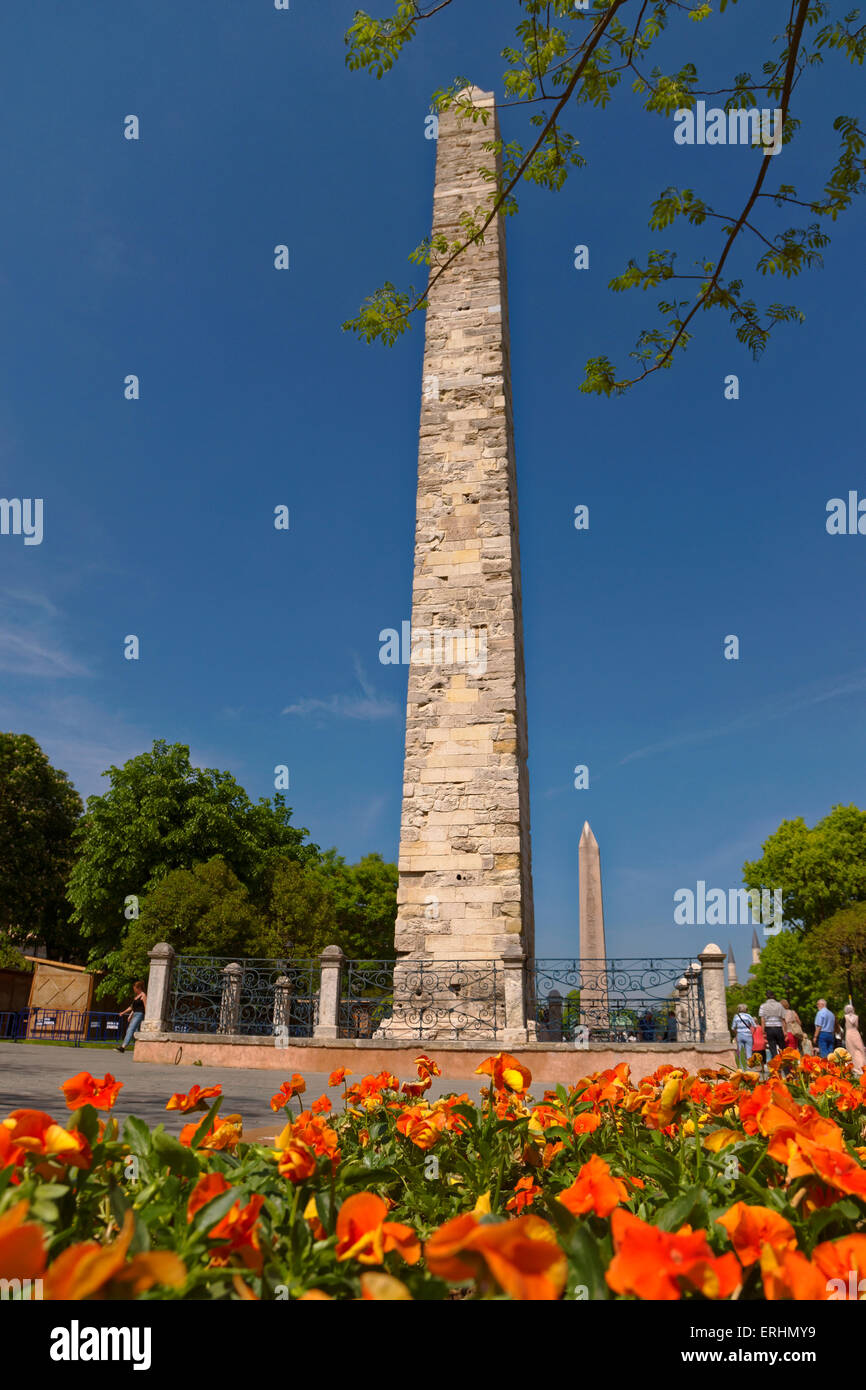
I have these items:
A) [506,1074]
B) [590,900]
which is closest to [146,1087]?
[506,1074]

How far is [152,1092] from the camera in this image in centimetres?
608

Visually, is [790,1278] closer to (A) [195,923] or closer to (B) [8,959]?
(A) [195,923]

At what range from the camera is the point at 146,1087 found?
260 inches

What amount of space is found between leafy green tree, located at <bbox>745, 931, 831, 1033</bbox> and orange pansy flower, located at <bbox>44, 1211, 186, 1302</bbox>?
3764 centimetres

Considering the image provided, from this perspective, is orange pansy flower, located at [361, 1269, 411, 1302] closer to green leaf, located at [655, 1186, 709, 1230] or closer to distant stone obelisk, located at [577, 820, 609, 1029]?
green leaf, located at [655, 1186, 709, 1230]

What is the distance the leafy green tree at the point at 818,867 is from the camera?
1379 inches

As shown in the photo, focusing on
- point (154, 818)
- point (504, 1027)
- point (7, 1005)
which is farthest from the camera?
point (154, 818)

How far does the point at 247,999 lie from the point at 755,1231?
539 inches

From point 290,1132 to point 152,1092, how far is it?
5.32 metres

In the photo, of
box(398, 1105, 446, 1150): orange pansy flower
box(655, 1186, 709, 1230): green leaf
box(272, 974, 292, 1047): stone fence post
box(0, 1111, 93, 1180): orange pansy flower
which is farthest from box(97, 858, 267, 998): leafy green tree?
box(655, 1186, 709, 1230): green leaf

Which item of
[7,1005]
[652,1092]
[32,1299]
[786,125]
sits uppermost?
[786,125]

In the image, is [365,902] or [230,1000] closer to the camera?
[230,1000]
